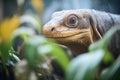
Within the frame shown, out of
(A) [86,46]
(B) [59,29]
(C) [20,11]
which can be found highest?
(C) [20,11]

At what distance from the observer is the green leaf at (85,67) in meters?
1.12

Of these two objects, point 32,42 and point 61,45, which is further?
point 61,45

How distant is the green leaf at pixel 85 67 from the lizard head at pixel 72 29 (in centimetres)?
50

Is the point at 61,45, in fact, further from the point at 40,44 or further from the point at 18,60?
the point at 40,44

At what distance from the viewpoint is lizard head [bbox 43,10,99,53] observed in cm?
165

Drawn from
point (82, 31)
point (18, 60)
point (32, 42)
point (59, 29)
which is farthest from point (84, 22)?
point (32, 42)

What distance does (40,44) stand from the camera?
1.20 m

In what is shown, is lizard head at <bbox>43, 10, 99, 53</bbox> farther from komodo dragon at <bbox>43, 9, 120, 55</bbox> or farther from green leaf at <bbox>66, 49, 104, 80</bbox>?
green leaf at <bbox>66, 49, 104, 80</bbox>

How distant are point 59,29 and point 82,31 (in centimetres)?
14

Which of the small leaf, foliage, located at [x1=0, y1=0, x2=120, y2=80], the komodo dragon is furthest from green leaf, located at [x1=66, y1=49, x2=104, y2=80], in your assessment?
the komodo dragon

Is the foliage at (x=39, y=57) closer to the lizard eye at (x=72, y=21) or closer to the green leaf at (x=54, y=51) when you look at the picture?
the green leaf at (x=54, y=51)

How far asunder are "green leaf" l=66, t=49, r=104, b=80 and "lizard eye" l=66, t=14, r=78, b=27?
545mm

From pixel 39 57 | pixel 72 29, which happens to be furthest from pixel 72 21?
pixel 39 57

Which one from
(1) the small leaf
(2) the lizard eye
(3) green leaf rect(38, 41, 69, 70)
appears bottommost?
(1) the small leaf
